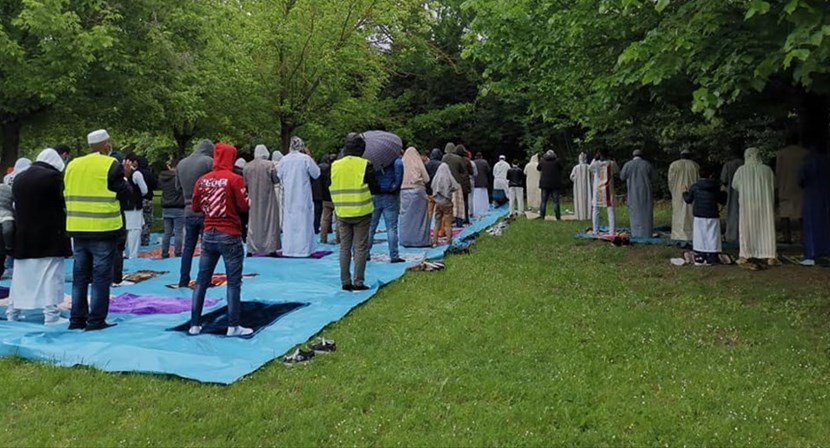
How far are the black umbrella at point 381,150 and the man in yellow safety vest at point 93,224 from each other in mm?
4544

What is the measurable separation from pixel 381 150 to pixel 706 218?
→ 491 cm

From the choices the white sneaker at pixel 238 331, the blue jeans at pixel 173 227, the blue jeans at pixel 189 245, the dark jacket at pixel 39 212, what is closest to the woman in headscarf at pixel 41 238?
the dark jacket at pixel 39 212

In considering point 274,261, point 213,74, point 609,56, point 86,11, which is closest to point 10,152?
point 86,11

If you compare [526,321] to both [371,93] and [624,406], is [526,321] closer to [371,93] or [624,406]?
[624,406]

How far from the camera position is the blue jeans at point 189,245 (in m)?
8.30

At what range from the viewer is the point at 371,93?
23016 millimetres

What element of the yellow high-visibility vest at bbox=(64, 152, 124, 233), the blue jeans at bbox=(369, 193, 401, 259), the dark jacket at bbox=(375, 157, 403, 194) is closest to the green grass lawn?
the yellow high-visibility vest at bbox=(64, 152, 124, 233)

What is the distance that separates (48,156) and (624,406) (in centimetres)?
574

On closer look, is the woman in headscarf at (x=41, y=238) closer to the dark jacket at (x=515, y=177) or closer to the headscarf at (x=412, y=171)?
the headscarf at (x=412, y=171)

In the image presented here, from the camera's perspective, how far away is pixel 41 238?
658 centimetres

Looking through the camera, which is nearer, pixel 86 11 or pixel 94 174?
pixel 94 174

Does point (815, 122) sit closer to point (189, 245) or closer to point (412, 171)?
point (412, 171)

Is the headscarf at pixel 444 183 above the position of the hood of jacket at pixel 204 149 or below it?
below

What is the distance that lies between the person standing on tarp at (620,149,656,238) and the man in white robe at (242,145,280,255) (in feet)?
21.5
